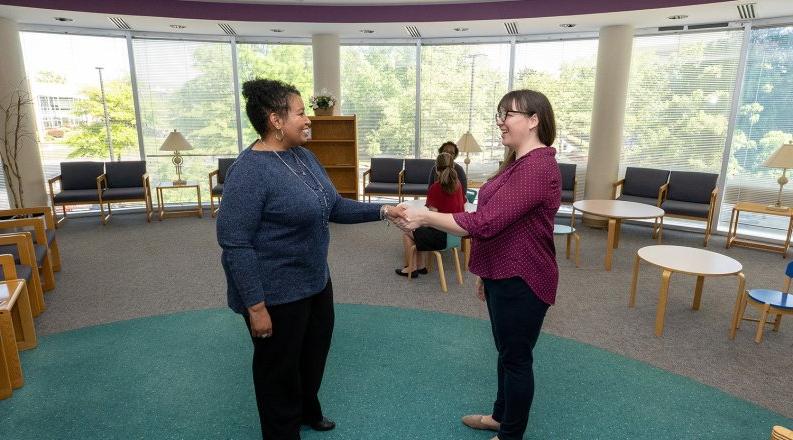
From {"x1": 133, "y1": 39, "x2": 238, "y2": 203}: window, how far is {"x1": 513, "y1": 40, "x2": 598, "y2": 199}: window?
486 centimetres

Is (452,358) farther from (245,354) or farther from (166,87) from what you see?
→ (166,87)

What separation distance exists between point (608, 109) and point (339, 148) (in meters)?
4.08

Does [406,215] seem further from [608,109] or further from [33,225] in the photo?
[608,109]

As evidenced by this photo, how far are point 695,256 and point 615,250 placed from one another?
205 cm

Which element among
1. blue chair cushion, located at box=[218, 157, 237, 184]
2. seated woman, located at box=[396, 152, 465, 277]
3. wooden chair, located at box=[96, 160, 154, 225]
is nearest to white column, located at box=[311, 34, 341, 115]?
blue chair cushion, located at box=[218, 157, 237, 184]

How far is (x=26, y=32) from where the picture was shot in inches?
266

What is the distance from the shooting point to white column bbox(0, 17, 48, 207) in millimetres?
6195

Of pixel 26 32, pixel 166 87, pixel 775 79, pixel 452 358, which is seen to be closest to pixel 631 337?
pixel 452 358

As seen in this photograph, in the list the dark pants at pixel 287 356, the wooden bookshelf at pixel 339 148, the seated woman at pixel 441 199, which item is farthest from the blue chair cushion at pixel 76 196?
the dark pants at pixel 287 356

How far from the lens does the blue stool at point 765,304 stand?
3.38 metres

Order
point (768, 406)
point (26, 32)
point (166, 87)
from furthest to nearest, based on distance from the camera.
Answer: point (166, 87) < point (26, 32) < point (768, 406)

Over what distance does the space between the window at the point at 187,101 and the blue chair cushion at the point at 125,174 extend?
519 millimetres

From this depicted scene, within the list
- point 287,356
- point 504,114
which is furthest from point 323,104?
point 287,356

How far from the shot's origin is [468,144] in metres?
7.49
